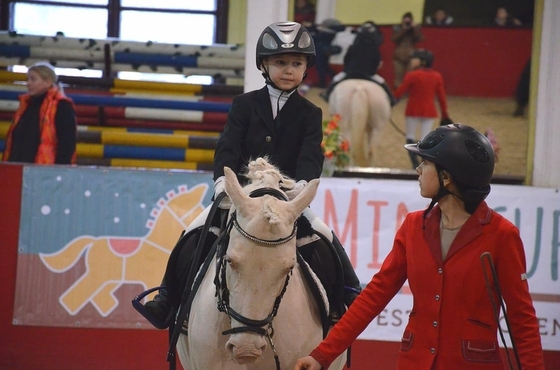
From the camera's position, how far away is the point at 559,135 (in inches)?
338

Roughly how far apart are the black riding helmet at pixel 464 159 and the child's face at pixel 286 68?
4.05 ft

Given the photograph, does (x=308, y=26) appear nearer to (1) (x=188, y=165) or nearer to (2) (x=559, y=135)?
(1) (x=188, y=165)

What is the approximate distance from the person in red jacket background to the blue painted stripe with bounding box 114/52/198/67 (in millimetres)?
2876

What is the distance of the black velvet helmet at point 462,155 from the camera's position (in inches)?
128

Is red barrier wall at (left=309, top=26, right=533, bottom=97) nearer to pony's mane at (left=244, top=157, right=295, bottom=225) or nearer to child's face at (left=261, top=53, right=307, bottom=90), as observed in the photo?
child's face at (left=261, top=53, right=307, bottom=90)

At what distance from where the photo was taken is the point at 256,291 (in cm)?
333

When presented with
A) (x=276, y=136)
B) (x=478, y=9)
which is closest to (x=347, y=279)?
(x=276, y=136)

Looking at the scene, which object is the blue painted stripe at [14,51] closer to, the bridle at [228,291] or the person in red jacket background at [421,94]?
the person in red jacket background at [421,94]

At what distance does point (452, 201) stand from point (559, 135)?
572cm

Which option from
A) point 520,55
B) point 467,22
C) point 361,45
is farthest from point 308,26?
point 520,55

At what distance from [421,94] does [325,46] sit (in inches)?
45.8

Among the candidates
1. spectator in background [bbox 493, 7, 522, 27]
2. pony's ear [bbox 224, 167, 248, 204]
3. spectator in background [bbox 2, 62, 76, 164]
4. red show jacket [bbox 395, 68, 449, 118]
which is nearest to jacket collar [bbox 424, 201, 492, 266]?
pony's ear [bbox 224, 167, 248, 204]

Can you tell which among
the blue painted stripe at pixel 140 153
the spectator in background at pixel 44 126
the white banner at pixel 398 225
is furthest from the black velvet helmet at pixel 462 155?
the blue painted stripe at pixel 140 153

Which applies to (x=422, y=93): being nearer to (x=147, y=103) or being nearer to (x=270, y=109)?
(x=147, y=103)
